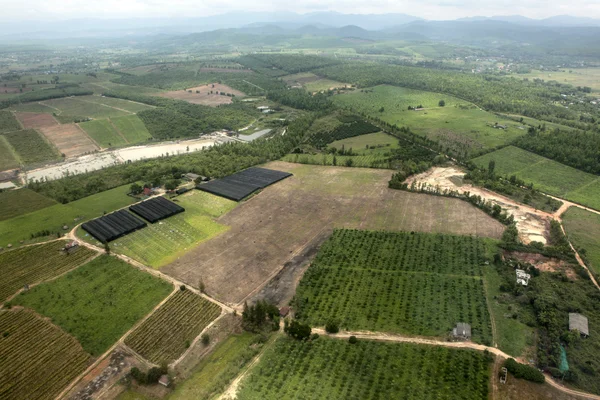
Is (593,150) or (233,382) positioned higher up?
(593,150)

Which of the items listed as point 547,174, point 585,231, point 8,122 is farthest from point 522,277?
point 8,122

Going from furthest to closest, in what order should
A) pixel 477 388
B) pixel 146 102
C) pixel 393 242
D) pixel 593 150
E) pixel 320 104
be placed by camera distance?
1. pixel 146 102
2. pixel 320 104
3. pixel 593 150
4. pixel 393 242
5. pixel 477 388

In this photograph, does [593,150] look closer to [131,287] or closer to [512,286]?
[512,286]

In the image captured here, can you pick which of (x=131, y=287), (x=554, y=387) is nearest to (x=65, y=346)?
(x=131, y=287)

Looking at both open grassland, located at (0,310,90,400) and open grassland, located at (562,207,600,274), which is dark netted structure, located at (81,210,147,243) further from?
open grassland, located at (562,207,600,274)

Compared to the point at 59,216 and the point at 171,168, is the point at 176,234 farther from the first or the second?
the point at 171,168

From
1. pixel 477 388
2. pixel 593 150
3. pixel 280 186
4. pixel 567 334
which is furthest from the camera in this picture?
pixel 593 150

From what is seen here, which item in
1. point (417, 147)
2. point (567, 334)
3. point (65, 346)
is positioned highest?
point (417, 147)
